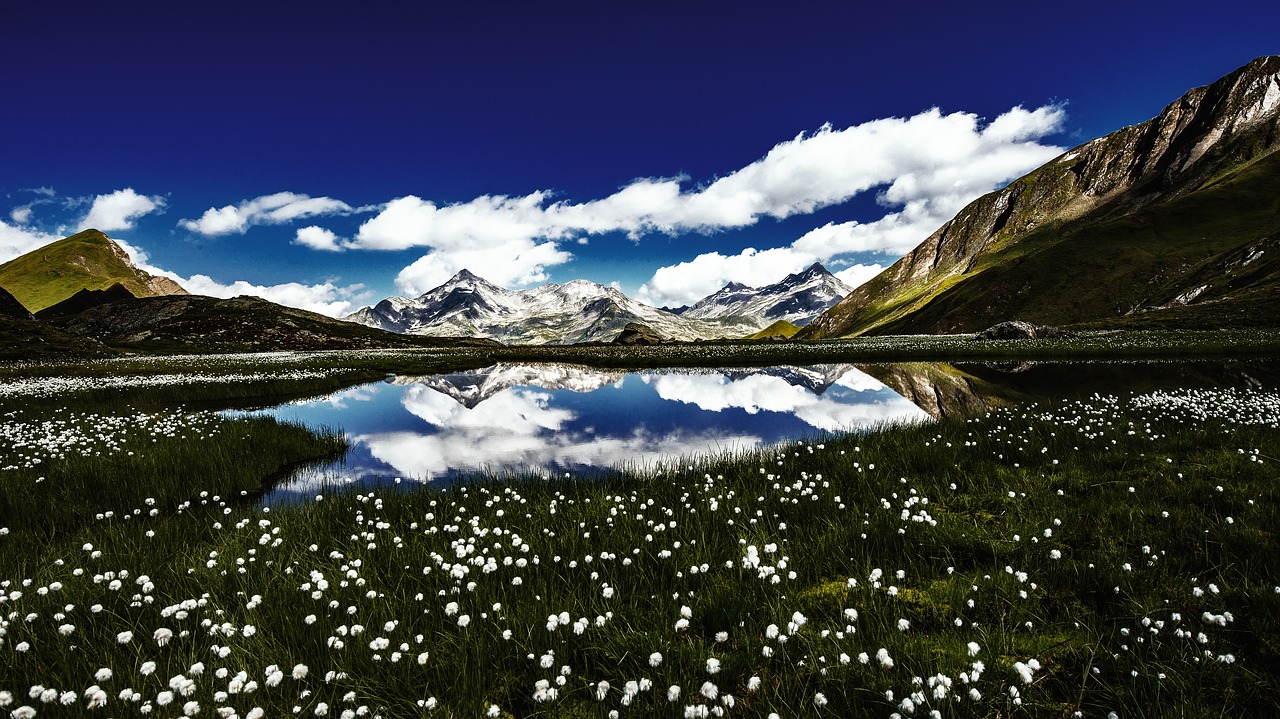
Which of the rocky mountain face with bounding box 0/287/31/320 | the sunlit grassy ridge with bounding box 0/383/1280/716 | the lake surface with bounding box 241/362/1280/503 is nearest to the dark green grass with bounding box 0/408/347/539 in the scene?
the sunlit grassy ridge with bounding box 0/383/1280/716

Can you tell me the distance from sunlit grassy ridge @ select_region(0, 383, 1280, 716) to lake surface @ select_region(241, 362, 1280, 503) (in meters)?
3.36

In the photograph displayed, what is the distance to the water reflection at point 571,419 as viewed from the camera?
12.4m

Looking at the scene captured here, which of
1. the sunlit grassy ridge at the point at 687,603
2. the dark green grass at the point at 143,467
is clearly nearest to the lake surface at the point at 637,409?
the dark green grass at the point at 143,467

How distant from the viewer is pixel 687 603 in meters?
A: 5.18

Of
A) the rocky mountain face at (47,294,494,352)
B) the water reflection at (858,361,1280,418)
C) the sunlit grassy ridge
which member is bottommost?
the sunlit grassy ridge

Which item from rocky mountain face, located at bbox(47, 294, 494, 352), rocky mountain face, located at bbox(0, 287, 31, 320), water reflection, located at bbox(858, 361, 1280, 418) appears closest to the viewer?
water reflection, located at bbox(858, 361, 1280, 418)

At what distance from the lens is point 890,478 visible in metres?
9.01

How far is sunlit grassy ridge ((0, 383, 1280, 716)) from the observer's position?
3828mm

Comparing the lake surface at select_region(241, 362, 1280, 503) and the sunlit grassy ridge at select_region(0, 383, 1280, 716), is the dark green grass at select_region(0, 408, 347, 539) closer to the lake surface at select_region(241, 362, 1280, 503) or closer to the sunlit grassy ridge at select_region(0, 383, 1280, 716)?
the sunlit grassy ridge at select_region(0, 383, 1280, 716)

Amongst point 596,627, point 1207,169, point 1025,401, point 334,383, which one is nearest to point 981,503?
point 596,627

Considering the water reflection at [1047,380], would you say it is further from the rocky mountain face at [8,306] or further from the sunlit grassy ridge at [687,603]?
the rocky mountain face at [8,306]

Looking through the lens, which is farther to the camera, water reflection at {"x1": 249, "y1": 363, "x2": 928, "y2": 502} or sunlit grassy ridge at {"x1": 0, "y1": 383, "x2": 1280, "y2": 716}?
water reflection at {"x1": 249, "y1": 363, "x2": 928, "y2": 502}

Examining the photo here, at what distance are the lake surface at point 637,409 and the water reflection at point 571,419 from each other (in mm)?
52

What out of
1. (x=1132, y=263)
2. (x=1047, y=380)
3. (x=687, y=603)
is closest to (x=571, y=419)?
(x=687, y=603)
